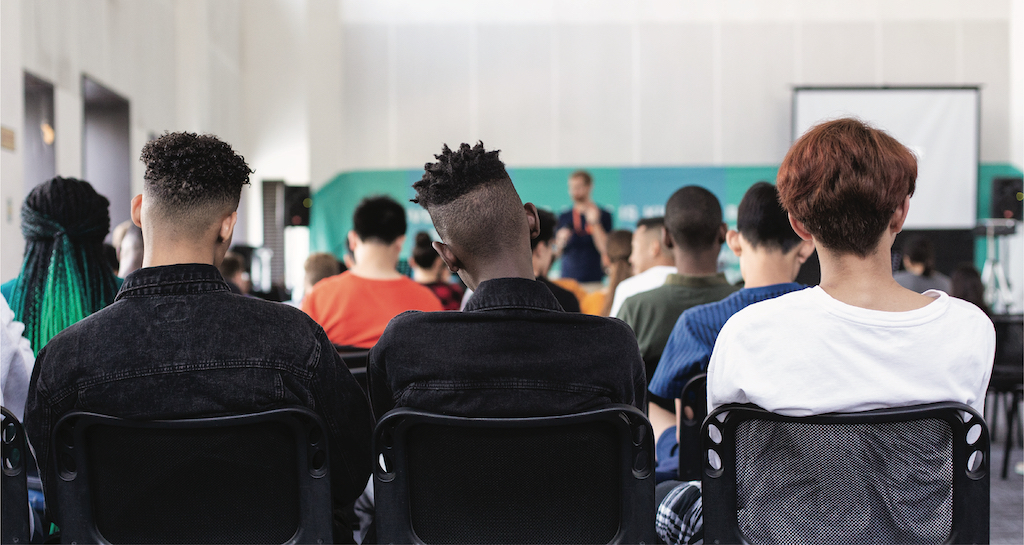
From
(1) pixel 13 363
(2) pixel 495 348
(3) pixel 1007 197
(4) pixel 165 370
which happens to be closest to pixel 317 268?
(1) pixel 13 363

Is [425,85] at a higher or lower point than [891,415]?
higher

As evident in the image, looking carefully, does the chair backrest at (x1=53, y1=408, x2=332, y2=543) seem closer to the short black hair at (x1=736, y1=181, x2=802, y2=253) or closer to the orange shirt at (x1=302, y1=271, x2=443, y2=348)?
the short black hair at (x1=736, y1=181, x2=802, y2=253)

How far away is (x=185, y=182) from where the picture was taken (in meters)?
1.25

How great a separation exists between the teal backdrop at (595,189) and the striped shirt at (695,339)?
7.33 metres

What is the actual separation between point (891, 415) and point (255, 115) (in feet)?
29.4

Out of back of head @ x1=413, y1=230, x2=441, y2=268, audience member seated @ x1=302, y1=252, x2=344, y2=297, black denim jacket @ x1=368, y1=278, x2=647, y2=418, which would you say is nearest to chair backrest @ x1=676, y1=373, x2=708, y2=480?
black denim jacket @ x1=368, y1=278, x2=647, y2=418

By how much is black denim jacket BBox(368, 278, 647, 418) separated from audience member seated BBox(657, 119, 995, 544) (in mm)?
186

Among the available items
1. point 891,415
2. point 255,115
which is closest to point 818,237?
point 891,415

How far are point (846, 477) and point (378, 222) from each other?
6.54 feet

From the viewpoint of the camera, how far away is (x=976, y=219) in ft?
28.9

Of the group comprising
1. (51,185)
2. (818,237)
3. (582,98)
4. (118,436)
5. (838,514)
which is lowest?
(838,514)

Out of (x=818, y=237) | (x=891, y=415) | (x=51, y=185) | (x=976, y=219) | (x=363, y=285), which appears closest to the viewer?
(x=891, y=415)

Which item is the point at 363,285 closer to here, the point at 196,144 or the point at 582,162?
the point at 196,144

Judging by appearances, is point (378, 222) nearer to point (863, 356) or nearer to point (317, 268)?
point (317, 268)
